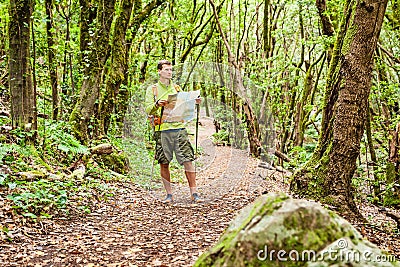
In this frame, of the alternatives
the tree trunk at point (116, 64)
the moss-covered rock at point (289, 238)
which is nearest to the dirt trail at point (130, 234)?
the moss-covered rock at point (289, 238)

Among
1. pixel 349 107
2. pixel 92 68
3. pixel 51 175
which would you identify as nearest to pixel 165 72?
pixel 51 175

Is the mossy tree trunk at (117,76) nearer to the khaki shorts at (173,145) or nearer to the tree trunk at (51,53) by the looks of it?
the tree trunk at (51,53)

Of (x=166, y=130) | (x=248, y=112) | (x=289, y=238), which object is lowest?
(x=248, y=112)

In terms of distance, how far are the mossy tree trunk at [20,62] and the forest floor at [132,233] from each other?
203 centimetres

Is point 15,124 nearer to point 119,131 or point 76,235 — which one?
point 76,235

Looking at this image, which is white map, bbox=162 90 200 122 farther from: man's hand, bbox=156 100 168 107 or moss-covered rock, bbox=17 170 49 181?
moss-covered rock, bbox=17 170 49 181

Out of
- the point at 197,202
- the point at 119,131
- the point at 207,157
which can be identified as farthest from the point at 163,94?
the point at 207,157

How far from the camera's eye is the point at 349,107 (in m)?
5.11

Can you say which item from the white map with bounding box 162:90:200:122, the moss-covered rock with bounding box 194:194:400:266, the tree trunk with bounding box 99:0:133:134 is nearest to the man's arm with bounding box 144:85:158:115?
the white map with bounding box 162:90:200:122

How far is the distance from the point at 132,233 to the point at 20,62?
3544mm

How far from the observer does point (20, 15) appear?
6305mm

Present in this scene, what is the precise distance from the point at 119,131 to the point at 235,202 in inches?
223

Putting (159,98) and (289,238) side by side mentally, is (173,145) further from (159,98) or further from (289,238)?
(289,238)

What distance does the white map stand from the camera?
6.12 m
